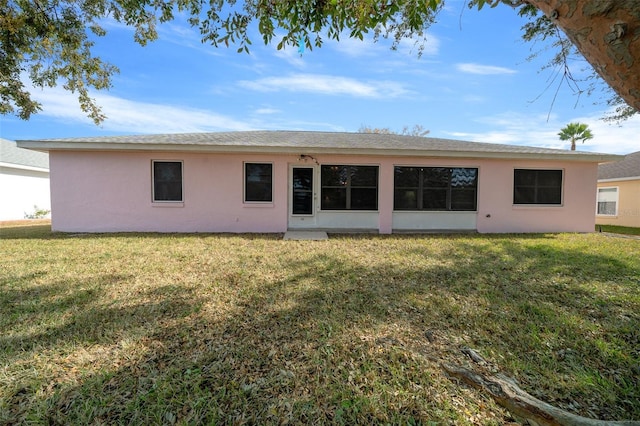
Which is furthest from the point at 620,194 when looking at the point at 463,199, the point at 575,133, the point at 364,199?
the point at 364,199

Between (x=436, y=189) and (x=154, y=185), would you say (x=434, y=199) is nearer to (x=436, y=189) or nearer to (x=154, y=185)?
(x=436, y=189)

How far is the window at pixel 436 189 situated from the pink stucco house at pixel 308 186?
0.11ft

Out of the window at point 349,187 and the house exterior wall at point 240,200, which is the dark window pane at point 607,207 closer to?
the house exterior wall at point 240,200

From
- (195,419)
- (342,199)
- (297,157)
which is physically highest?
(297,157)

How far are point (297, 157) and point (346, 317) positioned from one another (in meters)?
6.88

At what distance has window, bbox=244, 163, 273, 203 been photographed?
944 centimetres

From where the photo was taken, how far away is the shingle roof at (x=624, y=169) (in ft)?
47.8

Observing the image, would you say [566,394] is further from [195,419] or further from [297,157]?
[297,157]

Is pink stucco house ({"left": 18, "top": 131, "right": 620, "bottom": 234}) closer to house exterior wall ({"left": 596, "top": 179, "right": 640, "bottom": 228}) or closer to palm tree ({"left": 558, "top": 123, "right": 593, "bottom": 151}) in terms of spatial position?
house exterior wall ({"left": 596, "top": 179, "right": 640, "bottom": 228})

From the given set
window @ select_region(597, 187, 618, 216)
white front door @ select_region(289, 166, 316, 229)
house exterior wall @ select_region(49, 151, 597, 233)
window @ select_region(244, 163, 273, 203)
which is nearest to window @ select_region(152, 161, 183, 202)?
house exterior wall @ select_region(49, 151, 597, 233)

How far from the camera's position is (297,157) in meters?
9.48

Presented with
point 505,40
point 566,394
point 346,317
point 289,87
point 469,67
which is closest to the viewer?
point 566,394

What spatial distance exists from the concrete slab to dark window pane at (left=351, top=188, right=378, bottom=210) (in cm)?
153

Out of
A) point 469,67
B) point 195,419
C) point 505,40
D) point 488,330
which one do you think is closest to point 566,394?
point 488,330
